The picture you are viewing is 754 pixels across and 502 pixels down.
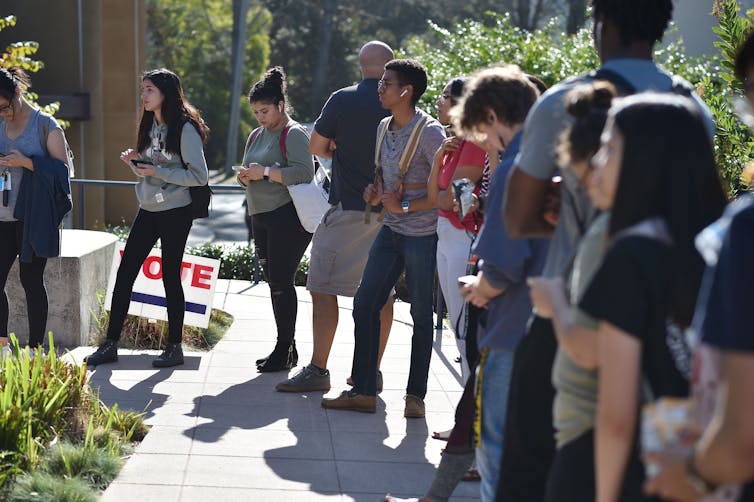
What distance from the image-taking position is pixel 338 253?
6352 millimetres

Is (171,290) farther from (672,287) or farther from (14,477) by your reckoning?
(672,287)

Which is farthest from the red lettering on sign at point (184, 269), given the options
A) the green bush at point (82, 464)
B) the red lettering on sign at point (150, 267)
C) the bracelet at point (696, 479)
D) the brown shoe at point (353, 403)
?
the bracelet at point (696, 479)

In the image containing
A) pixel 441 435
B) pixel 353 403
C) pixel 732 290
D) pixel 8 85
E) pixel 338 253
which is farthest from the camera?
pixel 8 85

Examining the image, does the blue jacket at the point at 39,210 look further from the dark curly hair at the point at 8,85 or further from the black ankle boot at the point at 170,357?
the black ankle boot at the point at 170,357

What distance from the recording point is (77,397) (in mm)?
5207

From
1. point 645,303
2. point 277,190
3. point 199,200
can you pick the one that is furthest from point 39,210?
point 645,303

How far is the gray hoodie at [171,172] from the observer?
6711 millimetres

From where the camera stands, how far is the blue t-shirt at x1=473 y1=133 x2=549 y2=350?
3461 millimetres

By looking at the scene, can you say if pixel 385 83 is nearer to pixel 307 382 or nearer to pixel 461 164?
pixel 461 164

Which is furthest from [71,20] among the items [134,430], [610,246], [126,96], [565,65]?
[610,246]

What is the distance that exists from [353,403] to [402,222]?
1060 millimetres

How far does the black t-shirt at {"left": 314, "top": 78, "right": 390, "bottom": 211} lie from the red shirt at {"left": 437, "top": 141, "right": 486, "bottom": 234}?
0.85 metres

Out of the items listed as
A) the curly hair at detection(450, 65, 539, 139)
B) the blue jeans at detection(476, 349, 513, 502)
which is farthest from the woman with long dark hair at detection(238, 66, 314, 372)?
the blue jeans at detection(476, 349, 513, 502)

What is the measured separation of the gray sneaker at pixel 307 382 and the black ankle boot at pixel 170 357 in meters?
0.82
